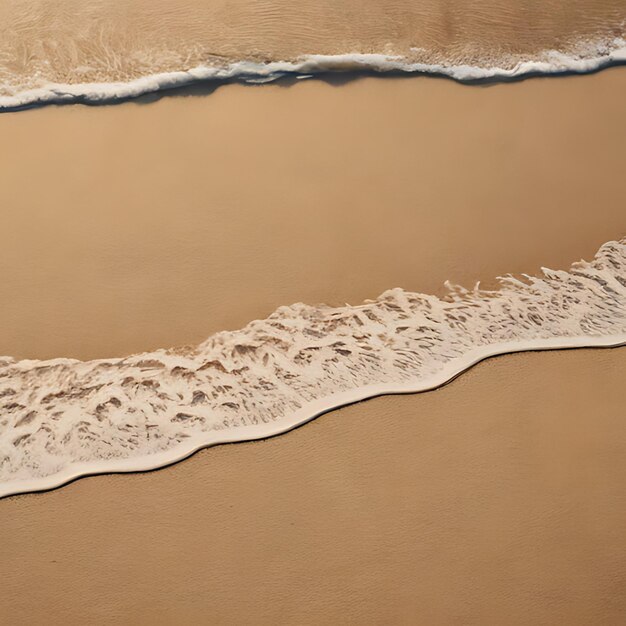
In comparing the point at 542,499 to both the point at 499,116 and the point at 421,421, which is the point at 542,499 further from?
the point at 499,116

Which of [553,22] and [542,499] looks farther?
[553,22]

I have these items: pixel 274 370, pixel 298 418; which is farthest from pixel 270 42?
pixel 298 418

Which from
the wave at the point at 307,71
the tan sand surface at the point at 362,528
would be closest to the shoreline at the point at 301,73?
the wave at the point at 307,71

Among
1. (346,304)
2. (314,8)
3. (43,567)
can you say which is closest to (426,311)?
(346,304)

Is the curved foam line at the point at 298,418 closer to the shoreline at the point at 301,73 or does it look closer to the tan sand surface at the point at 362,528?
the tan sand surface at the point at 362,528

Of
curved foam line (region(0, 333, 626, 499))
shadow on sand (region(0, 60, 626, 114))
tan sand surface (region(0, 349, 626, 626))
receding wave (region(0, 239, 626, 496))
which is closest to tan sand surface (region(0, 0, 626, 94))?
shadow on sand (region(0, 60, 626, 114))

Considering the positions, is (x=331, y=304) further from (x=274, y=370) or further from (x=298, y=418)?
(x=298, y=418)
